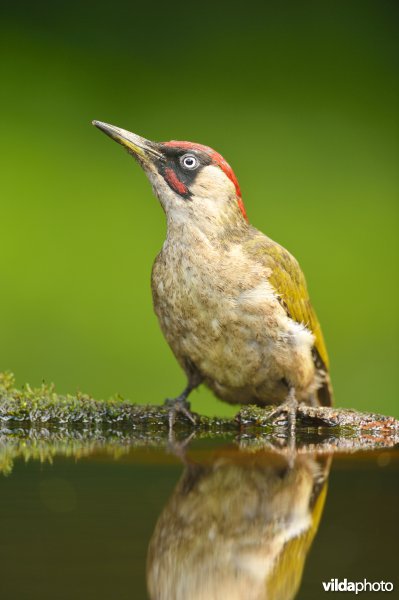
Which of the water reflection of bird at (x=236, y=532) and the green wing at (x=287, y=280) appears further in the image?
the green wing at (x=287, y=280)

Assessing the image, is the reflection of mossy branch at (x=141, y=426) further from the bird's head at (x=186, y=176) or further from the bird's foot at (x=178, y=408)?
the bird's head at (x=186, y=176)

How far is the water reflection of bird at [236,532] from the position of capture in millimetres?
1140

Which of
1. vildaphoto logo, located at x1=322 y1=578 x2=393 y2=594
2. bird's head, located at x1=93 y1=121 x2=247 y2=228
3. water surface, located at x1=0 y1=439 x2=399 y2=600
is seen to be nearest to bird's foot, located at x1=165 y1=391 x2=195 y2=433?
bird's head, located at x1=93 y1=121 x2=247 y2=228

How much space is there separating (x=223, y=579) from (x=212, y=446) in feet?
3.15

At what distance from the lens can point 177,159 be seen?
2.80 metres

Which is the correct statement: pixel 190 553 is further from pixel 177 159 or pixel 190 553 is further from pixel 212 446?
pixel 177 159

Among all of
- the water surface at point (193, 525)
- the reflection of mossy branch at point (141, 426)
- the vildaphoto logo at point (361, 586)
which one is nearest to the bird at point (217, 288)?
the reflection of mossy branch at point (141, 426)

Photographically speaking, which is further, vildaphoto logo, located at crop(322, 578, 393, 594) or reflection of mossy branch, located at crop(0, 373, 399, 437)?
reflection of mossy branch, located at crop(0, 373, 399, 437)

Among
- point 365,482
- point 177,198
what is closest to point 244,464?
point 365,482

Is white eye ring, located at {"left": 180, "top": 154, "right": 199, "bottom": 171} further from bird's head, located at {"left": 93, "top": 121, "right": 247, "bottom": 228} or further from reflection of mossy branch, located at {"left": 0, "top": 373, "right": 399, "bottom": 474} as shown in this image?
reflection of mossy branch, located at {"left": 0, "top": 373, "right": 399, "bottom": 474}

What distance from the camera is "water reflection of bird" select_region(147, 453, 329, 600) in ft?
3.74

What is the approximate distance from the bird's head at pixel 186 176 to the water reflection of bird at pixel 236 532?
1.22 metres

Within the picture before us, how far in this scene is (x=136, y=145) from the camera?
9.11 ft

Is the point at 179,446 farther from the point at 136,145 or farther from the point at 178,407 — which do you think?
the point at 136,145
